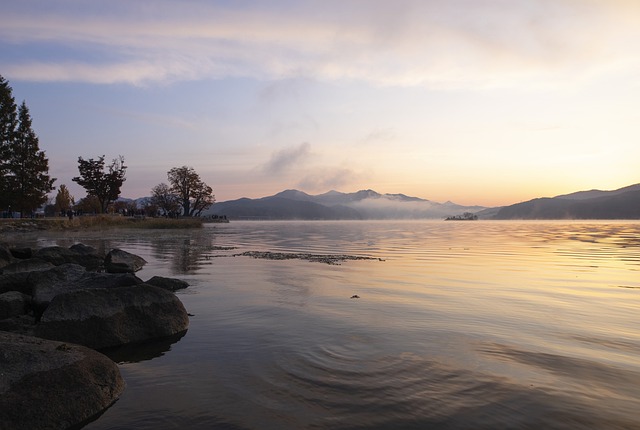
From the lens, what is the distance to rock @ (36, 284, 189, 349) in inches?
332

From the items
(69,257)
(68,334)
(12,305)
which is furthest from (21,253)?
(68,334)

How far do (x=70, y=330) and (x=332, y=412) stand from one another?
19.9ft

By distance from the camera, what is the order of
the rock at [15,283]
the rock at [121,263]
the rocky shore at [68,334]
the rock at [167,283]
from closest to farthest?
the rocky shore at [68,334] → the rock at [15,283] → the rock at [167,283] → the rock at [121,263]

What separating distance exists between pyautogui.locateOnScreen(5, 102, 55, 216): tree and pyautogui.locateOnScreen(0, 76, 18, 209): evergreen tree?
624 millimetres

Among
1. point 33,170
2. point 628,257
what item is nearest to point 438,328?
point 628,257

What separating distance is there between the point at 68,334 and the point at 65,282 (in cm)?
404

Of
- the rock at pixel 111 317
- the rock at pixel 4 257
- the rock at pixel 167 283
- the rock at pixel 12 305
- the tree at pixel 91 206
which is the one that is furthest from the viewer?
the tree at pixel 91 206

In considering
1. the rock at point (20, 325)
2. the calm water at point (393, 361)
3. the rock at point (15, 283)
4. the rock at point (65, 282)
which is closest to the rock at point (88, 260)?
the rock at point (15, 283)

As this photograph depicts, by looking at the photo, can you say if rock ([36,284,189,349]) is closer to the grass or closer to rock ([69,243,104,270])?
rock ([69,243,104,270])

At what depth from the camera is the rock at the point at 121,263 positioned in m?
17.1

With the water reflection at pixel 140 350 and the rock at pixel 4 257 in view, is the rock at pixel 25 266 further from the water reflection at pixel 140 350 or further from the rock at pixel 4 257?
the water reflection at pixel 140 350

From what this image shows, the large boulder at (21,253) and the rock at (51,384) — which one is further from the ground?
the large boulder at (21,253)

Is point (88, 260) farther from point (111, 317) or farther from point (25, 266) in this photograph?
point (111, 317)

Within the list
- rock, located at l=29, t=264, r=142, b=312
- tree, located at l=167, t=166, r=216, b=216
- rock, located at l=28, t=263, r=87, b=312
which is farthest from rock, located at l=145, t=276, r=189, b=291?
tree, located at l=167, t=166, r=216, b=216
